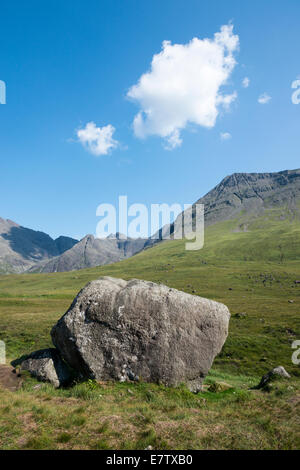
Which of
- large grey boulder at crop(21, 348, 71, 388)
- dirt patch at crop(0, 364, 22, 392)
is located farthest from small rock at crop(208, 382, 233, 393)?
dirt patch at crop(0, 364, 22, 392)

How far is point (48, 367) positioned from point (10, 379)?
2.19m

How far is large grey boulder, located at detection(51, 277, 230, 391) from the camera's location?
50.9 feet

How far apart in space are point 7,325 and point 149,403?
32006 mm

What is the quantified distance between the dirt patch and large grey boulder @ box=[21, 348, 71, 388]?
64cm

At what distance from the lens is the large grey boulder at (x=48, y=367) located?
15.6 meters

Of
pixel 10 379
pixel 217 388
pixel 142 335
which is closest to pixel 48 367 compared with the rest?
pixel 10 379

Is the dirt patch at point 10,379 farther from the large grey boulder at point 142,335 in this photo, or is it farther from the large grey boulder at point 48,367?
the large grey boulder at point 142,335

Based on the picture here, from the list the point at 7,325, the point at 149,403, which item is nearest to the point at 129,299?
the point at 149,403

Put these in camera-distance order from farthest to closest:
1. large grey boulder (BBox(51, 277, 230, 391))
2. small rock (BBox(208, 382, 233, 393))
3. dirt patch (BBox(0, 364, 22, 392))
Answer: small rock (BBox(208, 382, 233, 393)), large grey boulder (BBox(51, 277, 230, 391)), dirt patch (BBox(0, 364, 22, 392))

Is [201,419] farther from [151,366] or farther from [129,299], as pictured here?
[129,299]

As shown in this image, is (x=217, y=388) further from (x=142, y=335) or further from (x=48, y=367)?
(x=48, y=367)

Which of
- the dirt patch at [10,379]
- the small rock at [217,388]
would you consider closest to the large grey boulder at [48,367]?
the dirt patch at [10,379]

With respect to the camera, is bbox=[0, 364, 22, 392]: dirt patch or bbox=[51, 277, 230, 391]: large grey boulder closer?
bbox=[0, 364, 22, 392]: dirt patch

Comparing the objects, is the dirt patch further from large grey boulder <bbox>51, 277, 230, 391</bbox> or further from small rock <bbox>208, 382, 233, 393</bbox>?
small rock <bbox>208, 382, 233, 393</bbox>
